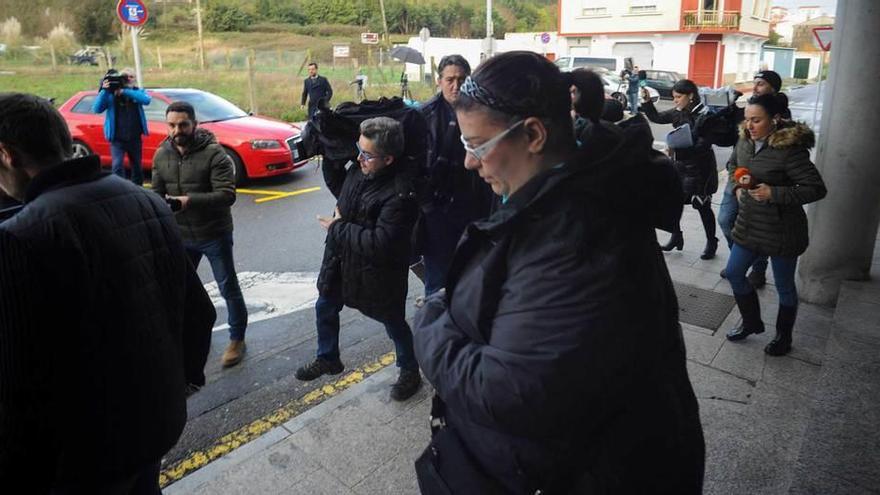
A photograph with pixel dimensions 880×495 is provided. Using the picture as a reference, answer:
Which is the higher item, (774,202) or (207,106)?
(207,106)

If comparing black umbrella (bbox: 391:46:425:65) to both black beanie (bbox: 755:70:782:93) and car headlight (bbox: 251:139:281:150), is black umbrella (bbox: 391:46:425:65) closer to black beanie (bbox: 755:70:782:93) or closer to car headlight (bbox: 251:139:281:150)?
car headlight (bbox: 251:139:281:150)

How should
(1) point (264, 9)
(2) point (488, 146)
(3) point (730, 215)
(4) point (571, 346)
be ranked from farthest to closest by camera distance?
(1) point (264, 9) → (3) point (730, 215) → (2) point (488, 146) → (4) point (571, 346)

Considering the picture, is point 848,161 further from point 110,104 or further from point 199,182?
point 110,104

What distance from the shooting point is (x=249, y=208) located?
8.47 metres

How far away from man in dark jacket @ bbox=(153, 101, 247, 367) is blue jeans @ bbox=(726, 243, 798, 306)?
337 centimetres

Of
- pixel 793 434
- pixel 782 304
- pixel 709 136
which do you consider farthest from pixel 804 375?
pixel 709 136

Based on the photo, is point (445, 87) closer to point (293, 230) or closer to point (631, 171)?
point (631, 171)

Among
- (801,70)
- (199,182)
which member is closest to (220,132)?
(199,182)

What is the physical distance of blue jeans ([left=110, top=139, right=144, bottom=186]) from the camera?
888 cm

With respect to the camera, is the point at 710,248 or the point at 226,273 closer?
the point at 226,273

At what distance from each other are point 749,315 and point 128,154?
8619 millimetres

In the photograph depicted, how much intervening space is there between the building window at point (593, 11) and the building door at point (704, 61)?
6753 mm

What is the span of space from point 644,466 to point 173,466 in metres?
2.58

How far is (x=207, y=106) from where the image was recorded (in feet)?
33.8
